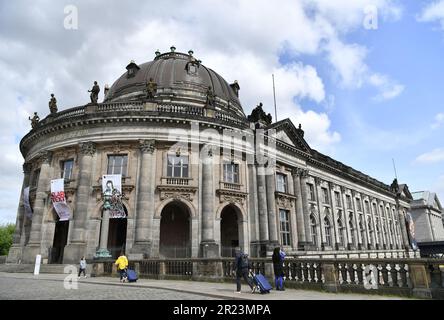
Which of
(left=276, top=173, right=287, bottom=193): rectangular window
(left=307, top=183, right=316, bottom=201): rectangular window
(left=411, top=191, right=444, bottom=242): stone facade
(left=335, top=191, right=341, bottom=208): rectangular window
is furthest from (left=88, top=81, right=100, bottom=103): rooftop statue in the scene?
(left=411, top=191, right=444, bottom=242): stone facade

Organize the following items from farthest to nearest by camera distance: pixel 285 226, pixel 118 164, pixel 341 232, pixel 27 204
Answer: pixel 341 232 < pixel 285 226 < pixel 27 204 < pixel 118 164

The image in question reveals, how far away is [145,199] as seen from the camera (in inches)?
992

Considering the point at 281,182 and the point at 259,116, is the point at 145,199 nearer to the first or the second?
the point at 259,116

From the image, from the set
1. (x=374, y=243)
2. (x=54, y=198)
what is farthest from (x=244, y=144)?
(x=374, y=243)

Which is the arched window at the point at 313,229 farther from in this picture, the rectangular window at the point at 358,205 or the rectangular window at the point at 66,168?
the rectangular window at the point at 66,168

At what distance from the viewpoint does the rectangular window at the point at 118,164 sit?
1057 inches

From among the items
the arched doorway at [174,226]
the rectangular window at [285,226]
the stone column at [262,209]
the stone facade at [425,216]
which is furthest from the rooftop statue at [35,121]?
the stone facade at [425,216]

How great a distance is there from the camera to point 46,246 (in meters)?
26.1

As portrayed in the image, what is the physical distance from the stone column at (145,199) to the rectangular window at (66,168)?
273 inches

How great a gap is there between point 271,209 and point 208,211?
6615 millimetres

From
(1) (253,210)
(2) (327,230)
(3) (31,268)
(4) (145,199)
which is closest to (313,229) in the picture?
(2) (327,230)
